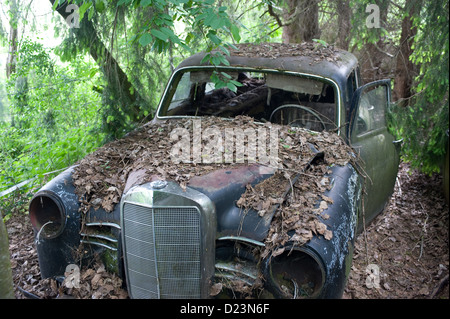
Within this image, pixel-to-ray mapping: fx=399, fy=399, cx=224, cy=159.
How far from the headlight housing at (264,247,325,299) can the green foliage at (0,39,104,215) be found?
4.18 metres

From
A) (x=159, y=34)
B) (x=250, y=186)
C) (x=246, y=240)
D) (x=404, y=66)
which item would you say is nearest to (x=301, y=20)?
(x=404, y=66)

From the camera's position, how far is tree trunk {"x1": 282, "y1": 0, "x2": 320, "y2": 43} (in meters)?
7.94

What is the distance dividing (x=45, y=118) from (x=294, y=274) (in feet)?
19.2

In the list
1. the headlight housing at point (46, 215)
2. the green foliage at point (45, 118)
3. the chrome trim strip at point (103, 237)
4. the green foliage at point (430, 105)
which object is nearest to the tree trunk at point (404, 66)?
the green foliage at point (430, 105)

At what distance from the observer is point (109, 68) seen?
5.77m

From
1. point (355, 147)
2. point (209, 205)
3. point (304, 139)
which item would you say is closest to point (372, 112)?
point (355, 147)

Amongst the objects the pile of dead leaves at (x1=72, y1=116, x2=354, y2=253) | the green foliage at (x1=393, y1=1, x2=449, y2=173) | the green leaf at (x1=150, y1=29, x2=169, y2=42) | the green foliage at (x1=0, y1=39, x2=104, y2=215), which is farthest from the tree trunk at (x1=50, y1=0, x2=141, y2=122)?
the green foliage at (x1=393, y1=1, x2=449, y2=173)

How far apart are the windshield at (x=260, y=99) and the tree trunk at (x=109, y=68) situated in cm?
140

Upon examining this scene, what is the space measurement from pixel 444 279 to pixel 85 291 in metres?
3.11

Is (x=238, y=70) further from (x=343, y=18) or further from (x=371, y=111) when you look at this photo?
(x=343, y=18)

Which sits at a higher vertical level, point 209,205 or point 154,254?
point 209,205

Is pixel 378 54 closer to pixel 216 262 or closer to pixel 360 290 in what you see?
pixel 360 290

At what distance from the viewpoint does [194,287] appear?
2873 mm

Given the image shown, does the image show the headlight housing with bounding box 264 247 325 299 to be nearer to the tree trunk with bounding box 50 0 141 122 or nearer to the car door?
the car door
